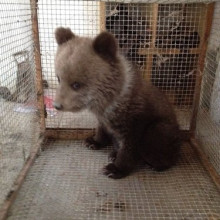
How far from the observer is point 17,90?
2.54 m

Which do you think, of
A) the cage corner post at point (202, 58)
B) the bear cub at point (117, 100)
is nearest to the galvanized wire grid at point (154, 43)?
the cage corner post at point (202, 58)

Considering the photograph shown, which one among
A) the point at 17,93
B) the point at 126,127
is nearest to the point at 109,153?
the point at 126,127

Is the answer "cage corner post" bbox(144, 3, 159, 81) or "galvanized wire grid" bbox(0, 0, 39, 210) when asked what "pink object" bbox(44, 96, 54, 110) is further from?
"cage corner post" bbox(144, 3, 159, 81)

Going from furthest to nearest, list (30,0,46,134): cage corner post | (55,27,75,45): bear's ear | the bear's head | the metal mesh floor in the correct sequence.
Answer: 1. (30,0,46,134): cage corner post
2. (55,27,75,45): bear's ear
3. the bear's head
4. the metal mesh floor

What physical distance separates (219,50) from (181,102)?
2.54 ft

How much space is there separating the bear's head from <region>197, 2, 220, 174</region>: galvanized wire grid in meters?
0.97

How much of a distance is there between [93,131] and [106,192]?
0.89m

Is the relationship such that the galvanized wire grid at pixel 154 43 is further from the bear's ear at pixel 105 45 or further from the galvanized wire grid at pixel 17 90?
the bear's ear at pixel 105 45

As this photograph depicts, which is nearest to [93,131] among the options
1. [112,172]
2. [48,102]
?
[112,172]

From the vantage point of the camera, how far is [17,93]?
2.53 m

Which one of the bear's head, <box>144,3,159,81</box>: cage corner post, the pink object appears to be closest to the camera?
the bear's head

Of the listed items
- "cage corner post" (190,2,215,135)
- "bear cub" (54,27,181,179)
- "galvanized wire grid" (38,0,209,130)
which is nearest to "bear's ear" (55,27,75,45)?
"bear cub" (54,27,181,179)

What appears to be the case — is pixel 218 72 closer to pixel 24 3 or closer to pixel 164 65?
pixel 164 65

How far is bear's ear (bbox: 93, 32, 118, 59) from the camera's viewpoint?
184 cm
